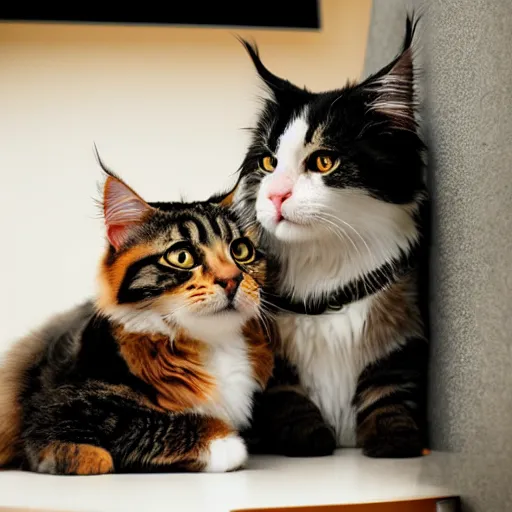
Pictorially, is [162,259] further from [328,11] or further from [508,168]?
[328,11]

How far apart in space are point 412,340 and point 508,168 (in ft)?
1.06

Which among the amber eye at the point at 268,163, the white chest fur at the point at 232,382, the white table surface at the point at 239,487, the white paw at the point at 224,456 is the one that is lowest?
the white table surface at the point at 239,487

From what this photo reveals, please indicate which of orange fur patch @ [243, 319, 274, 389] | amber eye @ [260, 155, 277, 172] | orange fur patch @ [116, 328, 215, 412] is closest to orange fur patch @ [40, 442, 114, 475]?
orange fur patch @ [116, 328, 215, 412]

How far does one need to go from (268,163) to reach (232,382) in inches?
12.8

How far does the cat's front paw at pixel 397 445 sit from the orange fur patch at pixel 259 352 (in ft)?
0.57

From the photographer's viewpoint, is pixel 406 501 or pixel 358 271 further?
pixel 358 271

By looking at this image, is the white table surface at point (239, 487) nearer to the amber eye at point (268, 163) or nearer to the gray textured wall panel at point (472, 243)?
the gray textured wall panel at point (472, 243)

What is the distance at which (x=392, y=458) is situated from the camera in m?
0.89

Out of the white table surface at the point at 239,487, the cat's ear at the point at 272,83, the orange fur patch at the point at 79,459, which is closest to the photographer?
the white table surface at the point at 239,487

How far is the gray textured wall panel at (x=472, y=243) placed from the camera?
0.72 meters

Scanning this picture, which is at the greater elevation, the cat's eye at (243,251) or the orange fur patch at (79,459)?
the cat's eye at (243,251)

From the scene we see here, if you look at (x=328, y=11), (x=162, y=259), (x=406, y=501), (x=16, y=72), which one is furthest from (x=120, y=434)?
(x=328, y=11)

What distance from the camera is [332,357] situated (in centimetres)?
96

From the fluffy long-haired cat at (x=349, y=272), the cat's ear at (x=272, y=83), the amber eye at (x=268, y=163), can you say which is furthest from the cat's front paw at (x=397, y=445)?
the cat's ear at (x=272, y=83)
